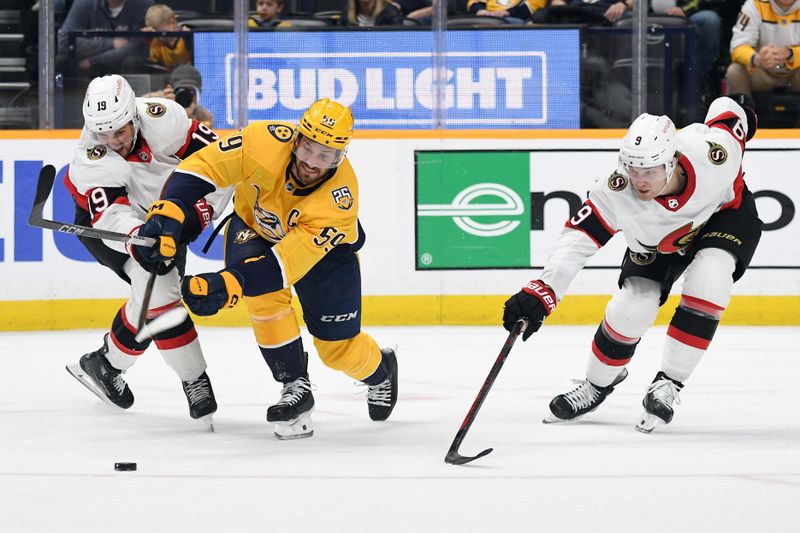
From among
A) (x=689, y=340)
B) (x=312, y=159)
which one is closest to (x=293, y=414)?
(x=312, y=159)

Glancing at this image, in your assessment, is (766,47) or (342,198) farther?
(766,47)

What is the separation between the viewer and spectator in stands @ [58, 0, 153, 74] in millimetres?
6961

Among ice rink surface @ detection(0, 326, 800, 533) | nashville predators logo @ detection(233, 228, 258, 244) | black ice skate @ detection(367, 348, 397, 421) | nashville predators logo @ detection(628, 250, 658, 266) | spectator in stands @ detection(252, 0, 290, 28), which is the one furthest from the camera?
spectator in stands @ detection(252, 0, 290, 28)

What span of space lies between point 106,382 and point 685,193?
2042 millimetres

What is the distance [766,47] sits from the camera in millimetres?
7117

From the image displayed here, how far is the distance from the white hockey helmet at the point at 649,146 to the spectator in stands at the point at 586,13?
3.43m

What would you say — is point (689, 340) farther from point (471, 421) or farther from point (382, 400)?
point (382, 400)

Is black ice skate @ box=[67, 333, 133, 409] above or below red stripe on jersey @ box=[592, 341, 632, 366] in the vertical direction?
below

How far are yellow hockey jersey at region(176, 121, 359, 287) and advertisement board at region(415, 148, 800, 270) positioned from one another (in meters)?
3.11

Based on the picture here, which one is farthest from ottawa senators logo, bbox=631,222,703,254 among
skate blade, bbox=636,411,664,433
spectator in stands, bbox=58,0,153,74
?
spectator in stands, bbox=58,0,153,74

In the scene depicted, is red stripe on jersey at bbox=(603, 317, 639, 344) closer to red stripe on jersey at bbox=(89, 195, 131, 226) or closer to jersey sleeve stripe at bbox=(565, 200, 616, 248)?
jersey sleeve stripe at bbox=(565, 200, 616, 248)

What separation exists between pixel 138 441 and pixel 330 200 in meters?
0.92

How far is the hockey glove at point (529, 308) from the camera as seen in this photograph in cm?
Answer: 379

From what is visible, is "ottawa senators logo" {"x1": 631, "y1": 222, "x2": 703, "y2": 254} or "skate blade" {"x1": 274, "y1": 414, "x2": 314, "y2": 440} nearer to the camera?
"skate blade" {"x1": 274, "y1": 414, "x2": 314, "y2": 440}
